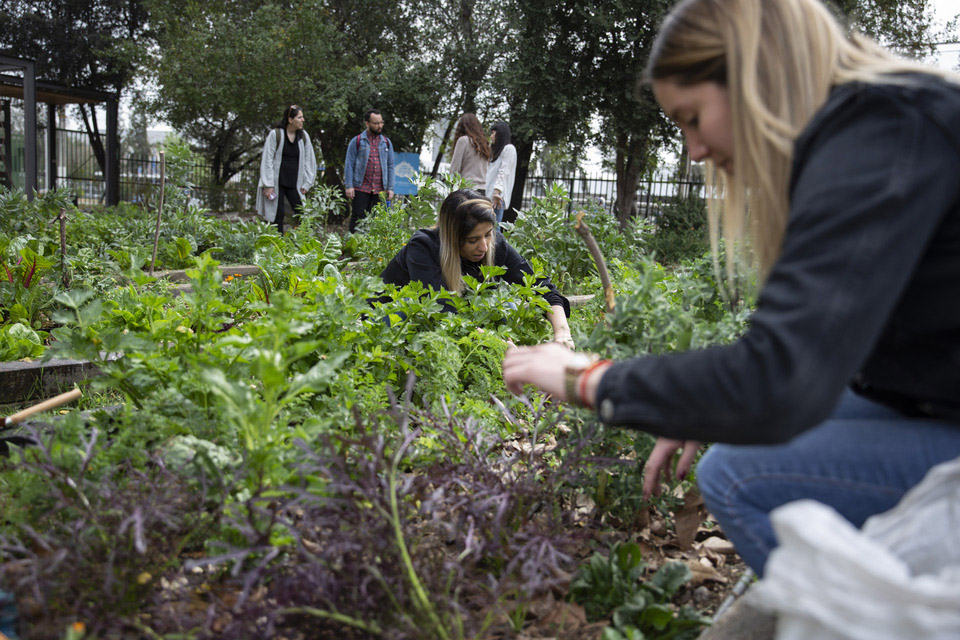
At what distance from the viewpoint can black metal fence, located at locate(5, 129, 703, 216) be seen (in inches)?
748

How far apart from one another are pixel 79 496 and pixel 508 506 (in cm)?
104

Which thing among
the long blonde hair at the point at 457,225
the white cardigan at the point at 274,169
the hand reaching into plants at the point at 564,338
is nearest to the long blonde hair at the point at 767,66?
the hand reaching into plants at the point at 564,338

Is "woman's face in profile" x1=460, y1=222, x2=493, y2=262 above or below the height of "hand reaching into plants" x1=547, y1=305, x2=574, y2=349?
above

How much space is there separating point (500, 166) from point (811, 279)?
7.19 meters

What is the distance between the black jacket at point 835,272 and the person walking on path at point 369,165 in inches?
327

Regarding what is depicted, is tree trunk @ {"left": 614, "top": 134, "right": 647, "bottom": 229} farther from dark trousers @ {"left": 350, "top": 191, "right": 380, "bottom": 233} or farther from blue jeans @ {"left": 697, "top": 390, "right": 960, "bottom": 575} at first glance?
blue jeans @ {"left": 697, "top": 390, "right": 960, "bottom": 575}

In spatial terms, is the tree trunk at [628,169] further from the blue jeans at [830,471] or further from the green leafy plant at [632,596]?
the blue jeans at [830,471]

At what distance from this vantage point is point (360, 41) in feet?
67.0

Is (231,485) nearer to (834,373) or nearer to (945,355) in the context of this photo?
(834,373)

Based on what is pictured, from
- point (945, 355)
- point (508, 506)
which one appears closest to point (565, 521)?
point (508, 506)

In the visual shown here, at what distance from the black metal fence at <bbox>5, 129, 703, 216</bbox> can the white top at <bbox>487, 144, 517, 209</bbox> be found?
8.04m

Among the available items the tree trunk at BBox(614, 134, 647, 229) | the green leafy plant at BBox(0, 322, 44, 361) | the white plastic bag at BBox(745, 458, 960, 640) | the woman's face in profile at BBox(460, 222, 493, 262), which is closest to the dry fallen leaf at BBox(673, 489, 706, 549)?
the white plastic bag at BBox(745, 458, 960, 640)

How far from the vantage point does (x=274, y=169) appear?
8688mm

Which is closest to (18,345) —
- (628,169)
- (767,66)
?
(767,66)
